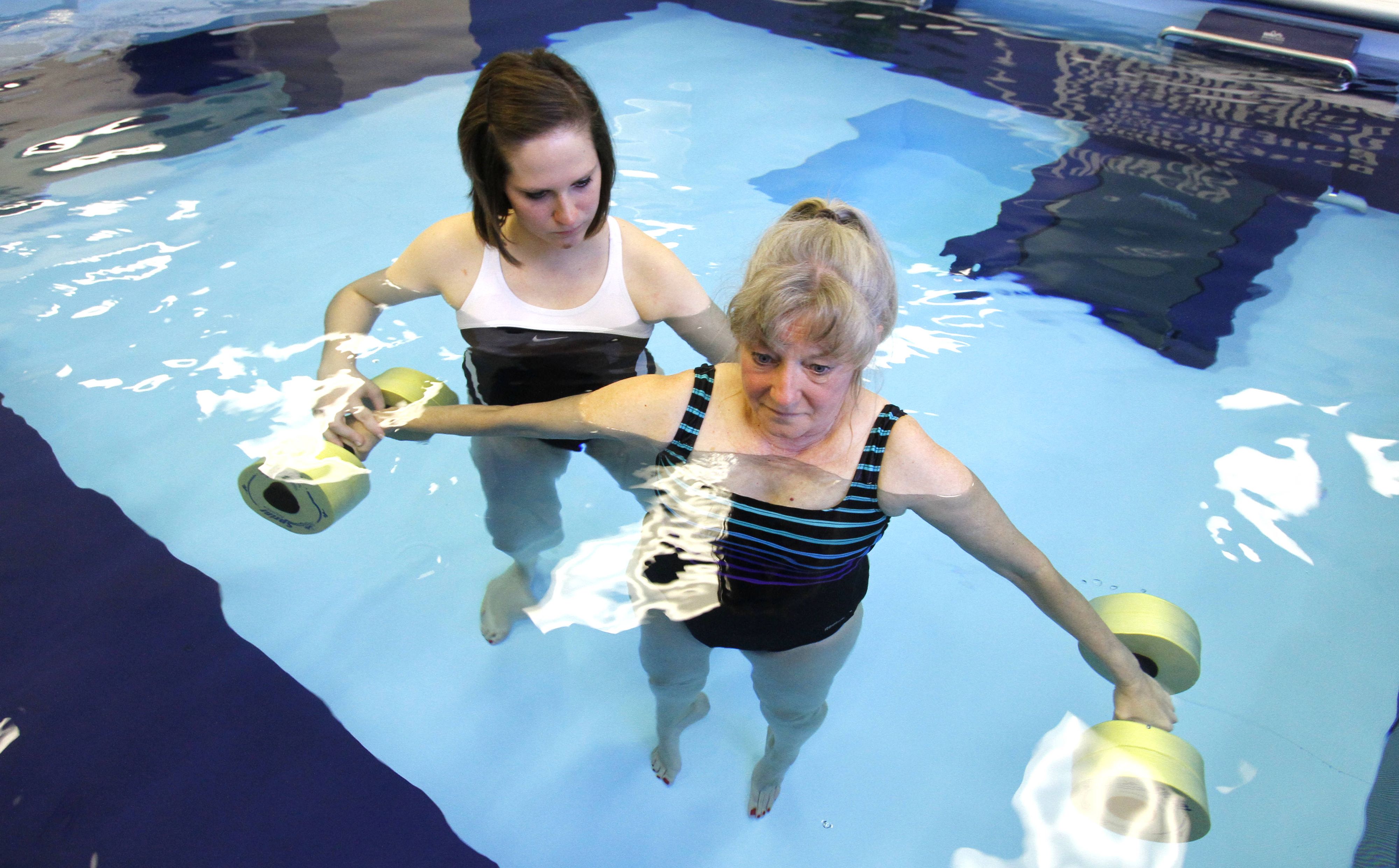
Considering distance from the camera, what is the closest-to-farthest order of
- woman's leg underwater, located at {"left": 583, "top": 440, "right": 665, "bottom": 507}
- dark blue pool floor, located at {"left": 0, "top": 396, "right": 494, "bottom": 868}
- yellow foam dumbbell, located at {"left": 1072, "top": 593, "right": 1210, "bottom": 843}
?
yellow foam dumbbell, located at {"left": 1072, "top": 593, "right": 1210, "bottom": 843}, dark blue pool floor, located at {"left": 0, "top": 396, "right": 494, "bottom": 868}, woman's leg underwater, located at {"left": 583, "top": 440, "right": 665, "bottom": 507}

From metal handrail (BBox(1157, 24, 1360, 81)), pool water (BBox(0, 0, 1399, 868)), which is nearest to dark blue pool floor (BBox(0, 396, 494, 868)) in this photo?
pool water (BBox(0, 0, 1399, 868))

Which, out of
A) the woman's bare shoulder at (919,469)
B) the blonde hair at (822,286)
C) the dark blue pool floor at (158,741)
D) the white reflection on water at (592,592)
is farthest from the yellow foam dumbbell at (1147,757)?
the dark blue pool floor at (158,741)

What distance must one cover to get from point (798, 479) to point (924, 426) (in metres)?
2.33

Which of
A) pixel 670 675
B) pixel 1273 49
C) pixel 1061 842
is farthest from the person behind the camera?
pixel 1273 49

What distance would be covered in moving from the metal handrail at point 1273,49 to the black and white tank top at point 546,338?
7.27 metres

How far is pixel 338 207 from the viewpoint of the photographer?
538 centimetres

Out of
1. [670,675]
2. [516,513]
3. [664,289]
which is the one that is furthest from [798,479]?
[516,513]

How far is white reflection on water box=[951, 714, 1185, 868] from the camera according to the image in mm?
2504

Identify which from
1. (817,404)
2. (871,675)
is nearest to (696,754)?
(871,675)

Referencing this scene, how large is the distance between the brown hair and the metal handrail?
7342 millimetres

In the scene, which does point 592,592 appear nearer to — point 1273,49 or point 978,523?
point 978,523

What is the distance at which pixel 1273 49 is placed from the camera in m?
7.16

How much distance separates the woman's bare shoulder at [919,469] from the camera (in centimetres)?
197

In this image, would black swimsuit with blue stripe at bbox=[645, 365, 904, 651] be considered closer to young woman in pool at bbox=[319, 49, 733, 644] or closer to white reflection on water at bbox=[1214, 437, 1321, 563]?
young woman in pool at bbox=[319, 49, 733, 644]
